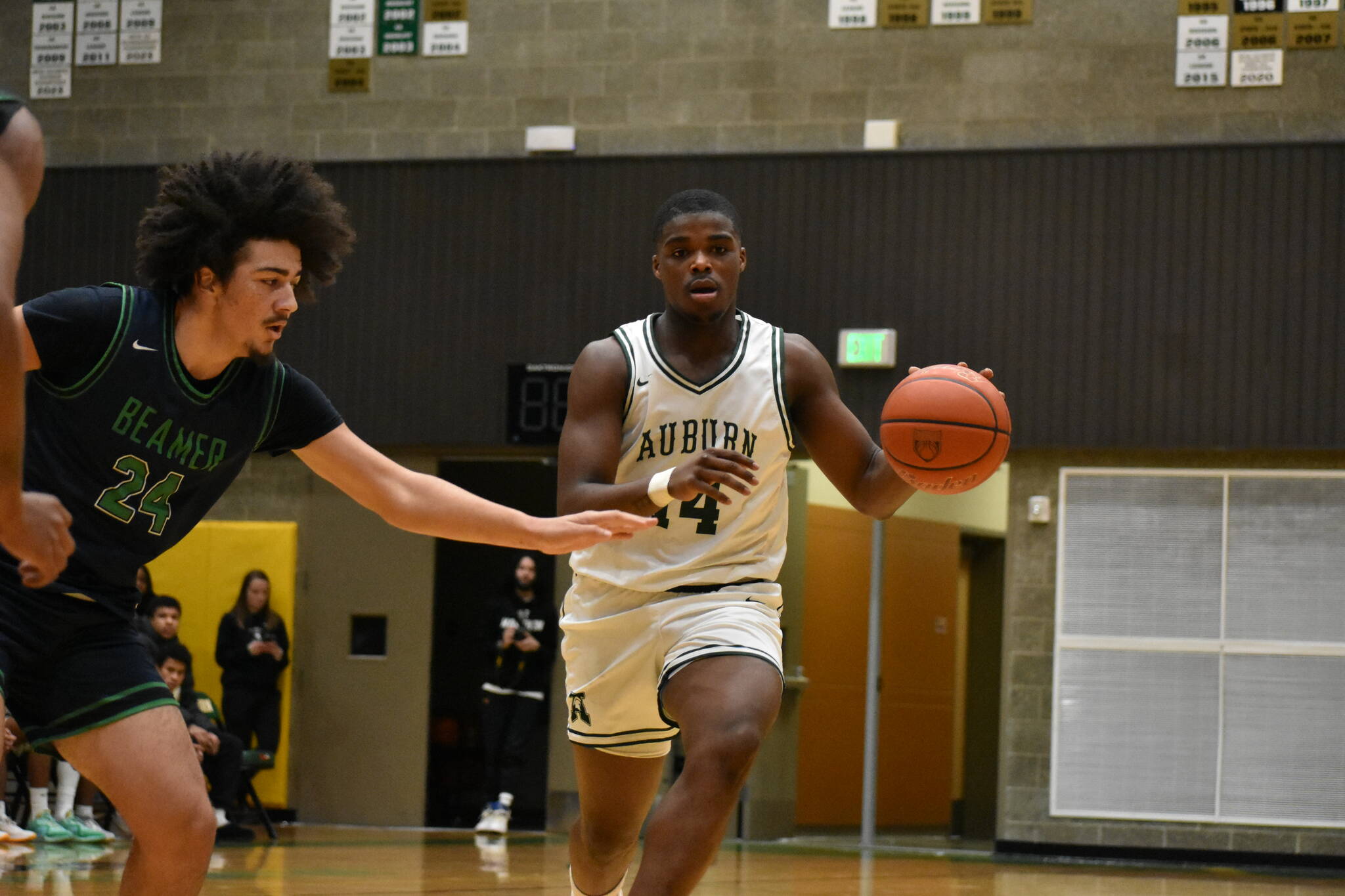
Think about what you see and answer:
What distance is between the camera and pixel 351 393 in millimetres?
11164

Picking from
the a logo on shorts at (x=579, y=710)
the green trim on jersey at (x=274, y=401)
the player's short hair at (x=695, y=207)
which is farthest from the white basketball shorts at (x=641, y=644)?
the green trim on jersey at (x=274, y=401)

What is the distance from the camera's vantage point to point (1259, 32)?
10242mm

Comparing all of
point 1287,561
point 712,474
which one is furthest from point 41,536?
point 1287,561

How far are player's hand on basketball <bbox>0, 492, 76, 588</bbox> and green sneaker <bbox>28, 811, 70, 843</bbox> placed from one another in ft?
22.2

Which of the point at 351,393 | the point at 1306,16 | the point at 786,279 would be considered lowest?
the point at 351,393

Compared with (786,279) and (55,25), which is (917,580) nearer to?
(786,279)

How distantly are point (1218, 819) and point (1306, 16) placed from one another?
499 centimetres

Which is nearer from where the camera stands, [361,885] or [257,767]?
[361,885]

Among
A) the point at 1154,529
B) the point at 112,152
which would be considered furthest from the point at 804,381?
the point at 112,152

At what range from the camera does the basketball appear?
150 inches

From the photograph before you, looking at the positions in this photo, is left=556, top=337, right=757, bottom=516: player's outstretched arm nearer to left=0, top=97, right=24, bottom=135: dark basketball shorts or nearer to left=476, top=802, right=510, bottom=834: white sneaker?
left=0, top=97, right=24, bottom=135: dark basketball shorts

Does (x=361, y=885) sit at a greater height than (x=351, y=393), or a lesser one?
lesser

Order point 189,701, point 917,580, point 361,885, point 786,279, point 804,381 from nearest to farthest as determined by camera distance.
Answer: point 804,381
point 361,885
point 189,701
point 786,279
point 917,580

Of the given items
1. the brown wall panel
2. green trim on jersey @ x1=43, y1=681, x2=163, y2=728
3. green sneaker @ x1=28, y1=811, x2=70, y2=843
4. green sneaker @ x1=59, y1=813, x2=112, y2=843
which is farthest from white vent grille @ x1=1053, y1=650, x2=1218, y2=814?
green trim on jersey @ x1=43, y1=681, x2=163, y2=728
